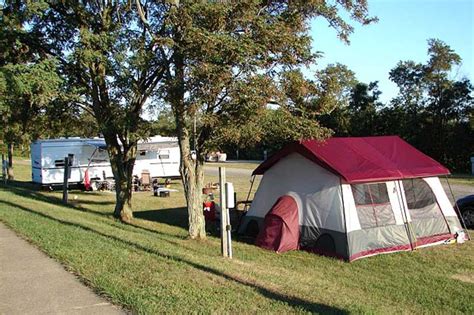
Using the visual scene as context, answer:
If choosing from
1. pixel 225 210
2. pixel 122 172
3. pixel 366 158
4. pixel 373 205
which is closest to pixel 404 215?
pixel 373 205

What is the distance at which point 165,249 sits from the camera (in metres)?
8.98

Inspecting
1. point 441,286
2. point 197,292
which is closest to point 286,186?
point 441,286

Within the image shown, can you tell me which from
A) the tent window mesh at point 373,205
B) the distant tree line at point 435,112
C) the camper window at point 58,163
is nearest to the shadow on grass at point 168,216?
the tent window mesh at point 373,205

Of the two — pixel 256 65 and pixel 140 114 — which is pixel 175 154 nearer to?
pixel 140 114

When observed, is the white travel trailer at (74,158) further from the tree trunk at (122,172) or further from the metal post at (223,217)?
the metal post at (223,217)

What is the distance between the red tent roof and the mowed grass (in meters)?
1.67

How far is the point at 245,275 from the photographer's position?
716 cm

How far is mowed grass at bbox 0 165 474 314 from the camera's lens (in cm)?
569

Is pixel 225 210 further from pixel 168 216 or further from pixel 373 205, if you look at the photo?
pixel 168 216

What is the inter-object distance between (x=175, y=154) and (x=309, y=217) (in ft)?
63.1

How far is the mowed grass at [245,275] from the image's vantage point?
18.7 ft

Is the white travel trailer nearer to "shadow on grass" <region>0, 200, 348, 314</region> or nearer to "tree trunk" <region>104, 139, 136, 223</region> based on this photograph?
"tree trunk" <region>104, 139, 136, 223</region>

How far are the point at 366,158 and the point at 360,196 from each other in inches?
39.6

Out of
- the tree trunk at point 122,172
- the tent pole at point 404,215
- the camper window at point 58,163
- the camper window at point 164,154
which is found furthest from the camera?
the camper window at point 164,154
